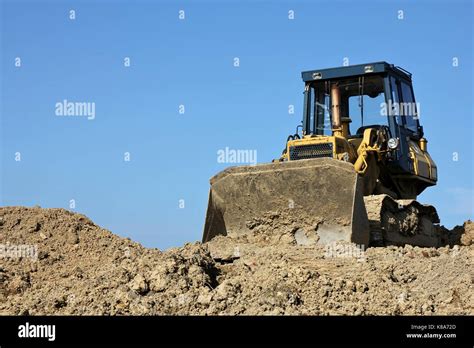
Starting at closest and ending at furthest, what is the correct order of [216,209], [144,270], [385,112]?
[144,270]
[216,209]
[385,112]

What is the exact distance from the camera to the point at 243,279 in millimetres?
7832
